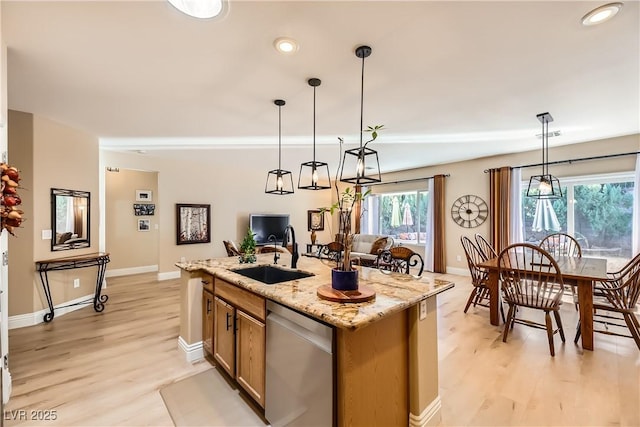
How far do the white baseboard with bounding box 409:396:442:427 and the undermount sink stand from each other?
→ 1.23 metres

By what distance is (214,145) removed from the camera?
5090mm

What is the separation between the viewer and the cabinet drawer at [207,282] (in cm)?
248

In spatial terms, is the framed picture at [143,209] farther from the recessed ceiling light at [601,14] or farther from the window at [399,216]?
the recessed ceiling light at [601,14]

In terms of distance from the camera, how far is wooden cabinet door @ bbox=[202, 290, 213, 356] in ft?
8.15

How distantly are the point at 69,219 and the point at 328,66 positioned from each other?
411cm

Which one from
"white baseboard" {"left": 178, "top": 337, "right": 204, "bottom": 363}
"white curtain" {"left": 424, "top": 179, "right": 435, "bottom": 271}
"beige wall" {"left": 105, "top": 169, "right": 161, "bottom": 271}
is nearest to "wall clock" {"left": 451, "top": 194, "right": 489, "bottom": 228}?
"white curtain" {"left": 424, "top": 179, "right": 435, "bottom": 271}

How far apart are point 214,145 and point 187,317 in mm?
3378

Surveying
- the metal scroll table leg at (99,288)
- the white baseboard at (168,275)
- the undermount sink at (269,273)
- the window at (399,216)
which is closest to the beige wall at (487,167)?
the window at (399,216)

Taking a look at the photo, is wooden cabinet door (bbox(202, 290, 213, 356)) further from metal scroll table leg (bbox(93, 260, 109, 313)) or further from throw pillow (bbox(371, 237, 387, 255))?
throw pillow (bbox(371, 237, 387, 255))

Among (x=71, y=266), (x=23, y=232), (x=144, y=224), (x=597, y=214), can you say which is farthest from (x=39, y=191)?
(x=597, y=214)

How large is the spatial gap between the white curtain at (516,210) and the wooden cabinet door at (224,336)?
5378mm

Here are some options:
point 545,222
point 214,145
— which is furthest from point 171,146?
point 545,222

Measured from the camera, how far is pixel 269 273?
2729mm

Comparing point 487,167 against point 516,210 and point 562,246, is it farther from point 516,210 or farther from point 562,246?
point 562,246
